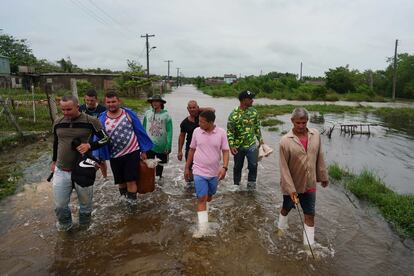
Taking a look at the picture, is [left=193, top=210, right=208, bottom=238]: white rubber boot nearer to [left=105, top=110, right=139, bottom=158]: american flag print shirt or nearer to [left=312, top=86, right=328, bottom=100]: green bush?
[left=105, top=110, right=139, bottom=158]: american flag print shirt

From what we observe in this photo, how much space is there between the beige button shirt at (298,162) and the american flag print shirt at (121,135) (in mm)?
2353

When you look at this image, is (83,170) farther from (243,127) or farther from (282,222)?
(243,127)

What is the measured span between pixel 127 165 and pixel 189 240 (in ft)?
4.97

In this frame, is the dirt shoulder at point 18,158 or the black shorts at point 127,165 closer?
the black shorts at point 127,165

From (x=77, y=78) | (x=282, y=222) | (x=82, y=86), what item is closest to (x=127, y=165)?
(x=282, y=222)

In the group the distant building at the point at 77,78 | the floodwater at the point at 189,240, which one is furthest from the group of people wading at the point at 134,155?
the distant building at the point at 77,78

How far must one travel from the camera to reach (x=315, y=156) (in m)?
4.27

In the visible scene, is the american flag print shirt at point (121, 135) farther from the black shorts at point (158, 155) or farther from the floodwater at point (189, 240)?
the black shorts at point (158, 155)

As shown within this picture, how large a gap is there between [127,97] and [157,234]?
104ft

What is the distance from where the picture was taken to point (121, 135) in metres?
5.26

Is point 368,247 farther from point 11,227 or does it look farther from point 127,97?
point 127,97

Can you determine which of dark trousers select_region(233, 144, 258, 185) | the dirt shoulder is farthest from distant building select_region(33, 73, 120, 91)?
dark trousers select_region(233, 144, 258, 185)

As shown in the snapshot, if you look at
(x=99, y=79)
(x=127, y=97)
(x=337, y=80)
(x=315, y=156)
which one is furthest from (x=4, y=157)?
(x=337, y=80)

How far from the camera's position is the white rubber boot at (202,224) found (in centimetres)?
494
